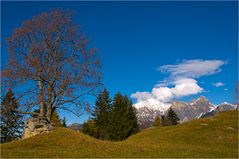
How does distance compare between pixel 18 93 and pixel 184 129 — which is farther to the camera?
pixel 184 129

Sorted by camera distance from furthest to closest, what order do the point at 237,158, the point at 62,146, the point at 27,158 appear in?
the point at 62,146 < the point at 237,158 < the point at 27,158

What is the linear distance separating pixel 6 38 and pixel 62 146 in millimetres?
13415

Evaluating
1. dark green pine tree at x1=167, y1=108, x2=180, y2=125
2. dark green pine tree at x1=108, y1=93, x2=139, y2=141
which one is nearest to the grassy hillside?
dark green pine tree at x1=108, y1=93, x2=139, y2=141

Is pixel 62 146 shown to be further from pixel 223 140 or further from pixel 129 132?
pixel 129 132

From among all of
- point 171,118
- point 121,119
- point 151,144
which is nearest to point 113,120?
point 121,119

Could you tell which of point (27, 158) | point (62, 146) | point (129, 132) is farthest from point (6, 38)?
point (129, 132)

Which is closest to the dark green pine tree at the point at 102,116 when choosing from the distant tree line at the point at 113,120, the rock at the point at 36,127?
the distant tree line at the point at 113,120

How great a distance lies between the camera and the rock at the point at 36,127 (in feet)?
91.6

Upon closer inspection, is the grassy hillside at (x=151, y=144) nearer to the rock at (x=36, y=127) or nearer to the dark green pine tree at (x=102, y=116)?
the rock at (x=36, y=127)

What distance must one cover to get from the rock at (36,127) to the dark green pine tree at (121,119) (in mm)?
44270

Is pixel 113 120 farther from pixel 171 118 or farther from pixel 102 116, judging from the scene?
pixel 171 118

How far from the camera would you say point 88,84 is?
28.4 m

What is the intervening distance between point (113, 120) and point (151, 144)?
A: 42.6 metres

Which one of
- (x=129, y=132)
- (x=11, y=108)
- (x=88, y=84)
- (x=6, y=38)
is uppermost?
(x=6, y=38)
